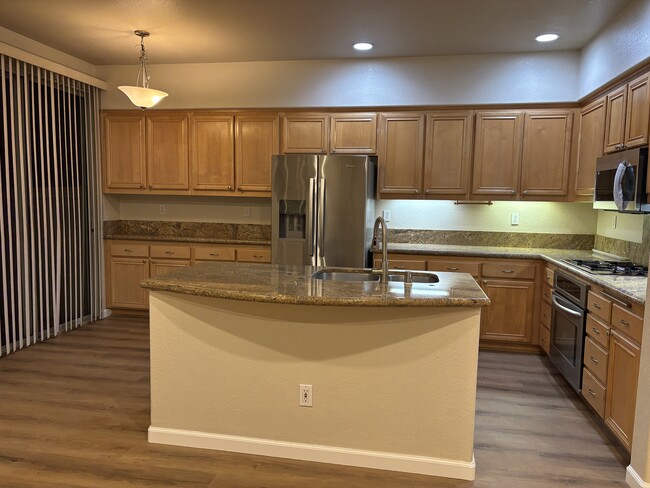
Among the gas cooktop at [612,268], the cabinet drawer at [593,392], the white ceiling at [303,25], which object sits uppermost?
the white ceiling at [303,25]

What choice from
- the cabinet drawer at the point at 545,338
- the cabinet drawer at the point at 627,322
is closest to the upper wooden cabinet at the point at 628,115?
the cabinet drawer at the point at 627,322

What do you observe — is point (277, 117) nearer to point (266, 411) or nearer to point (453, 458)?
point (266, 411)

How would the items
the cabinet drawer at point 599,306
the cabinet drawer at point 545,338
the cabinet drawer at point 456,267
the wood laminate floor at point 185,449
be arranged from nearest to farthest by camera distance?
the wood laminate floor at point 185,449 < the cabinet drawer at point 599,306 < the cabinet drawer at point 545,338 < the cabinet drawer at point 456,267

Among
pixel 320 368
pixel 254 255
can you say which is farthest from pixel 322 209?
pixel 320 368

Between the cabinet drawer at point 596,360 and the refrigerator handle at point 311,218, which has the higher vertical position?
the refrigerator handle at point 311,218

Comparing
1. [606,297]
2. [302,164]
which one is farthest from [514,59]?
[606,297]

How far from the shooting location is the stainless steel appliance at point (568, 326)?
10.3ft

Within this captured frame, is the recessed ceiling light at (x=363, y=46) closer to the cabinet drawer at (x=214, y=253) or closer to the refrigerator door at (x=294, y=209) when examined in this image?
the refrigerator door at (x=294, y=209)

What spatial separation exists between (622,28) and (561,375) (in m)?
2.57

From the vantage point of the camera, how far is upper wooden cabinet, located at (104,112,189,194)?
4.98 meters

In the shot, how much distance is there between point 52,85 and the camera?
4332mm

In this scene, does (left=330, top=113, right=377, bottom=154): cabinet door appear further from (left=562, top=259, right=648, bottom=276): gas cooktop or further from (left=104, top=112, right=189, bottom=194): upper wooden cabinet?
(left=562, top=259, right=648, bottom=276): gas cooktop

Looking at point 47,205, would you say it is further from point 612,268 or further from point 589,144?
point 589,144

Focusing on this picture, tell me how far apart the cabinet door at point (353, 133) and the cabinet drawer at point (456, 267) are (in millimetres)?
1229
